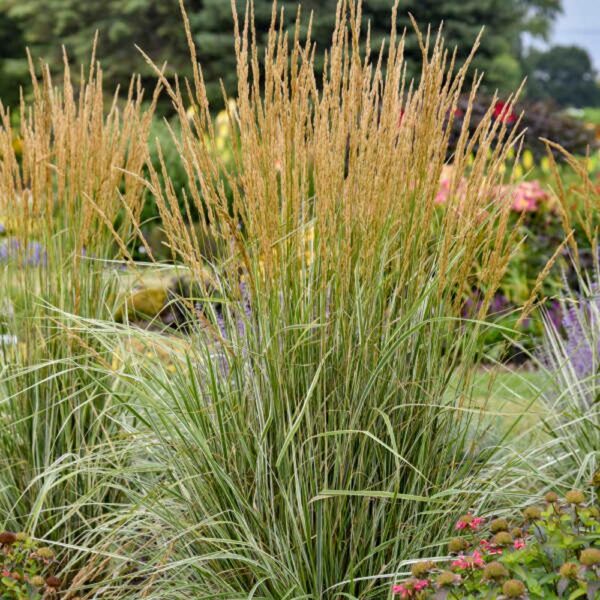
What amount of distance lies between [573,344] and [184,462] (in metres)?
1.97

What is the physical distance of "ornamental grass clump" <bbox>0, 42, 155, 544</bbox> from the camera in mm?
2928

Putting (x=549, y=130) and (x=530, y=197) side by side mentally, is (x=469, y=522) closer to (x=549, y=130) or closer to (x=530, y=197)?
(x=530, y=197)

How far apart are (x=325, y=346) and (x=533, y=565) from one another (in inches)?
26.9

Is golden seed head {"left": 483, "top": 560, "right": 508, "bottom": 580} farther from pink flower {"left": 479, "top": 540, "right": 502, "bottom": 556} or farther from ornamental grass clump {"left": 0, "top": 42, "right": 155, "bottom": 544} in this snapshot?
ornamental grass clump {"left": 0, "top": 42, "right": 155, "bottom": 544}

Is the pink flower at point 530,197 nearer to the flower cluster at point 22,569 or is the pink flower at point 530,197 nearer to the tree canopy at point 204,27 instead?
the flower cluster at point 22,569

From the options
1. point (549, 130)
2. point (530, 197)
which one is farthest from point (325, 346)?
point (549, 130)

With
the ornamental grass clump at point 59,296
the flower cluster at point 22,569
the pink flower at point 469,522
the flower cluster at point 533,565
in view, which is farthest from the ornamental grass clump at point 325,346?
the ornamental grass clump at point 59,296

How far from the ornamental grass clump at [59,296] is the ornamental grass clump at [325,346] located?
613 mm

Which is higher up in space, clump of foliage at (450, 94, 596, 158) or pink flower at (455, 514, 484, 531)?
pink flower at (455, 514, 484, 531)

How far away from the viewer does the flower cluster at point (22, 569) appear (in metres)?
2.47

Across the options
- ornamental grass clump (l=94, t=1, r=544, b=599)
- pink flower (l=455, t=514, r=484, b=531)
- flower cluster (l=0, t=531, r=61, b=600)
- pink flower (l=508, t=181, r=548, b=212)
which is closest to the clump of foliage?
pink flower (l=508, t=181, r=548, b=212)

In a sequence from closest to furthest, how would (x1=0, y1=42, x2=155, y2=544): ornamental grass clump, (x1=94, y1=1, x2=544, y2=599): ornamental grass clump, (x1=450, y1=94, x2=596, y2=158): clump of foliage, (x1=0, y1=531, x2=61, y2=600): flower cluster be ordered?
(x1=94, y1=1, x2=544, y2=599): ornamental grass clump, (x1=0, y1=531, x2=61, y2=600): flower cluster, (x1=0, y1=42, x2=155, y2=544): ornamental grass clump, (x1=450, y1=94, x2=596, y2=158): clump of foliage

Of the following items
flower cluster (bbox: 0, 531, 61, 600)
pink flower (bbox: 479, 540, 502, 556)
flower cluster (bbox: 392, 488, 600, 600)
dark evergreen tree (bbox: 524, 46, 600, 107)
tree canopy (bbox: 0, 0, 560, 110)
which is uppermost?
flower cluster (bbox: 392, 488, 600, 600)

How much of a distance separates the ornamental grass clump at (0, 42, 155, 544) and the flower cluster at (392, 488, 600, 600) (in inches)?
48.5
